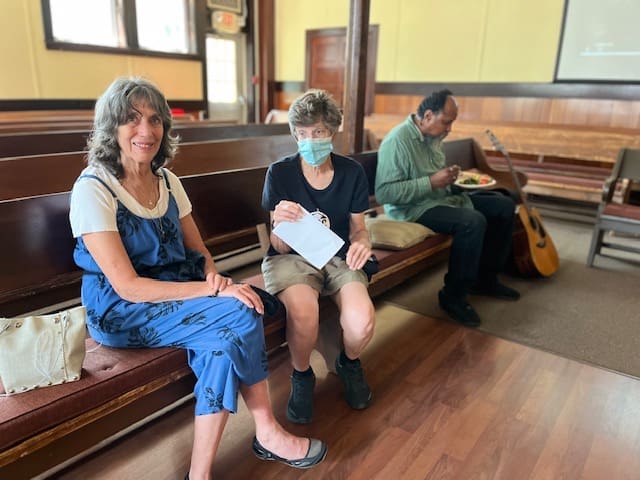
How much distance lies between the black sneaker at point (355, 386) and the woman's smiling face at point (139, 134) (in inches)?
41.2

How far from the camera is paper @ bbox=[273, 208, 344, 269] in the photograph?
1785mm

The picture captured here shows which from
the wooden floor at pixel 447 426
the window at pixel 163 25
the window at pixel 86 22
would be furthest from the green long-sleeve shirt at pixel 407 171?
the window at pixel 163 25

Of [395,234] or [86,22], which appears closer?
[395,234]

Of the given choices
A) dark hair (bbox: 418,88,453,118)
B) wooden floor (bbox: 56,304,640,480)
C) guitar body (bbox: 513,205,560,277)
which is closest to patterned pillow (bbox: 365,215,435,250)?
wooden floor (bbox: 56,304,640,480)

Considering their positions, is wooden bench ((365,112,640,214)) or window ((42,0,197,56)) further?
window ((42,0,197,56))

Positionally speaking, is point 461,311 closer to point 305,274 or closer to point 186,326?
point 305,274

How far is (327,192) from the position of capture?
1887mm

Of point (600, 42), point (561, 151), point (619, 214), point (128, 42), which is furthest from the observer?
point (128, 42)

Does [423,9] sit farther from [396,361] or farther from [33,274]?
[33,274]

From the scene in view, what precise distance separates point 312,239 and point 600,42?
536 centimetres

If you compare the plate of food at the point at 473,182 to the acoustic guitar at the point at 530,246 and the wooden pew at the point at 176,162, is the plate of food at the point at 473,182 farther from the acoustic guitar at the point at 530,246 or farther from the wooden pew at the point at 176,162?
the wooden pew at the point at 176,162

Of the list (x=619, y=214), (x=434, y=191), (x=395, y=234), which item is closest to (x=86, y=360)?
(x=395, y=234)

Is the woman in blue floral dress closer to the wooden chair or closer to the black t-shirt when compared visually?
the black t-shirt

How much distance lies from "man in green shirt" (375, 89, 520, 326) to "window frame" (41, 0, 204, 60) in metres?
4.95
